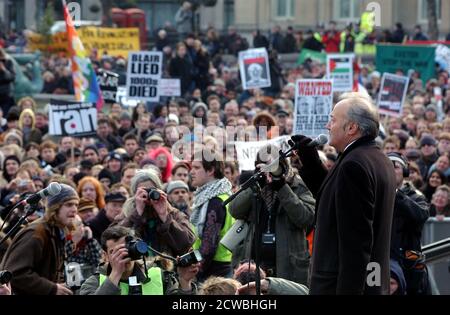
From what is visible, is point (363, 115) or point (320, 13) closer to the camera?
point (363, 115)

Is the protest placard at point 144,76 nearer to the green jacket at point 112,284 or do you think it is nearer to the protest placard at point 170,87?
the protest placard at point 170,87

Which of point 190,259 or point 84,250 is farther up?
point 190,259

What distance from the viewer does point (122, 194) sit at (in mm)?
11492

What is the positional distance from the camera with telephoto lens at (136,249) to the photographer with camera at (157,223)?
1508 mm

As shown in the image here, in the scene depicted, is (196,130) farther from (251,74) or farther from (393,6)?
(393,6)

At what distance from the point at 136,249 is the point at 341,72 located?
15.8m

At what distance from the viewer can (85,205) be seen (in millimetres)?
11891

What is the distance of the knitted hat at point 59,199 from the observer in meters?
8.72

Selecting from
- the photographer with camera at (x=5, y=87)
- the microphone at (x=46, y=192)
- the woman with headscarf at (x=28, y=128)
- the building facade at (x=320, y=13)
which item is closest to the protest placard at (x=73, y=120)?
the woman with headscarf at (x=28, y=128)

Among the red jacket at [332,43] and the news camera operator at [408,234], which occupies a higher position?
the red jacket at [332,43]

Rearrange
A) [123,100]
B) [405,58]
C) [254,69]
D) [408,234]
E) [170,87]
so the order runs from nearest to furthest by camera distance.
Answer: [408,234]
[123,100]
[170,87]
[254,69]
[405,58]

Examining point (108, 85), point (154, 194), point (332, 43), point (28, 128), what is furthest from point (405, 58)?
point (154, 194)

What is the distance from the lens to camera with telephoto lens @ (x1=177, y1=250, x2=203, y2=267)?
7871 mm

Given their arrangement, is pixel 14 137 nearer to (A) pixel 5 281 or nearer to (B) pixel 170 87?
(B) pixel 170 87
